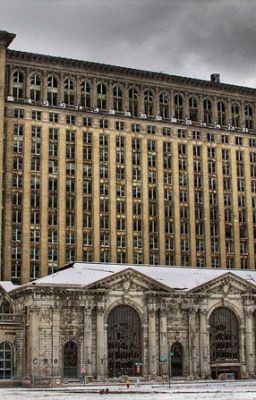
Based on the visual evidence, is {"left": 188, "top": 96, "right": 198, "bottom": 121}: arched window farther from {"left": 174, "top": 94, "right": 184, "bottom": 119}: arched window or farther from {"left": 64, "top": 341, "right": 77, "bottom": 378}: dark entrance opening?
{"left": 64, "top": 341, "right": 77, "bottom": 378}: dark entrance opening

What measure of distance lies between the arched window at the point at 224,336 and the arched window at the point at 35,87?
4804 cm

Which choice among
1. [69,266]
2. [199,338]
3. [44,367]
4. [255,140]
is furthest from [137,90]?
[44,367]

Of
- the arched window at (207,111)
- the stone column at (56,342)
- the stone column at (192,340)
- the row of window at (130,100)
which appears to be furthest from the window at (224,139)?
the stone column at (56,342)

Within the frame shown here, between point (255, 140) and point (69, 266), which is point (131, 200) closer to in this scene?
point (69, 266)

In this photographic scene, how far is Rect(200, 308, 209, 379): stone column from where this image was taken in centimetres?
11406

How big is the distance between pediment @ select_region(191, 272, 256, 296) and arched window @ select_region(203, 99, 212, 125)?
38392mm

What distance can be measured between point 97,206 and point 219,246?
25005 mm

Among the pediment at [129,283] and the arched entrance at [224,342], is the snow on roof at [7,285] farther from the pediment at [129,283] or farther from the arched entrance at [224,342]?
the arched entrance at [224,342]

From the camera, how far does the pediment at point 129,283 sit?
4355 inches

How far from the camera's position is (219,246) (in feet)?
465

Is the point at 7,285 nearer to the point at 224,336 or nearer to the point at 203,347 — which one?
the point at 203,347

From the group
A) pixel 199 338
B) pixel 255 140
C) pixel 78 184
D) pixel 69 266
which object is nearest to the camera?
pixel 199 338

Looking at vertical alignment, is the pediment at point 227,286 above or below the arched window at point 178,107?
below

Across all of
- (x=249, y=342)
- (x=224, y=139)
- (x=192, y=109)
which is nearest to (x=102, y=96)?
(x=192, y=109)
